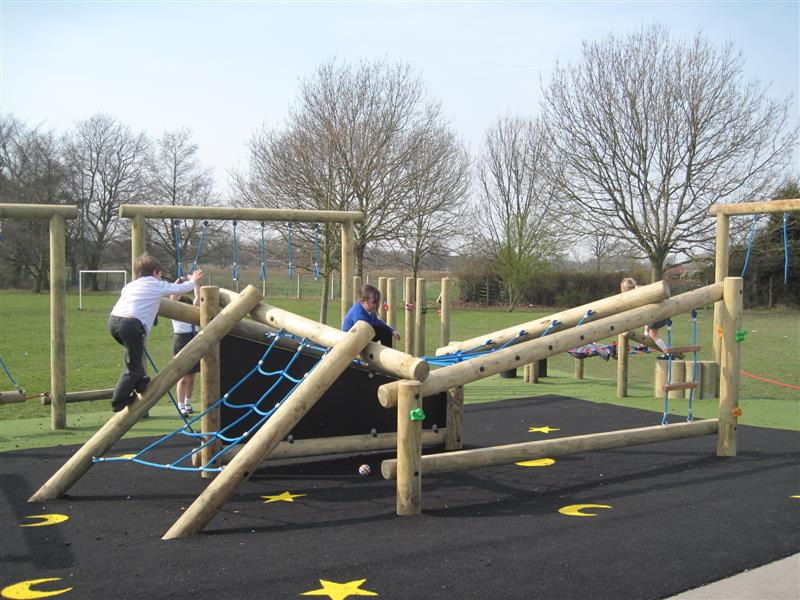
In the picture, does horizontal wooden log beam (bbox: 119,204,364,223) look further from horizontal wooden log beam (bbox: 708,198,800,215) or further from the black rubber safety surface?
horizontal wooden log beam (bbox: 708,198,800,215)

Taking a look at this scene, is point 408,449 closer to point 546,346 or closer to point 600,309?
point 546,346

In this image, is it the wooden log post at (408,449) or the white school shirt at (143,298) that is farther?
the white school shirt at (143,298)

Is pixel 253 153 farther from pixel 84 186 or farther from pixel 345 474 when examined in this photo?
pixel 84 186

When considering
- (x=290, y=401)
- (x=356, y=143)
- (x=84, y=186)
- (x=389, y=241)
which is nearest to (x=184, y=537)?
→ (x=290, y=401)

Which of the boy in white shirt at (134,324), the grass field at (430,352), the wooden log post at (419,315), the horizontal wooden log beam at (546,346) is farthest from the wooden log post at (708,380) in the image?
the boy in white shirt at (134,324)

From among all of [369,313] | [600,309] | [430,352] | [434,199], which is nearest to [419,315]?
[369,313]

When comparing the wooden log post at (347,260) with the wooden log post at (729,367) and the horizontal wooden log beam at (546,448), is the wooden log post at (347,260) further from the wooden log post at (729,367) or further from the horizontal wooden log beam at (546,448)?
the wooden log post at (729,367)

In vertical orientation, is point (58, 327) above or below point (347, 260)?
below

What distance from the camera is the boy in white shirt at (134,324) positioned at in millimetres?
5434

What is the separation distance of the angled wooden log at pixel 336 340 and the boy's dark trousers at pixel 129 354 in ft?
3.29

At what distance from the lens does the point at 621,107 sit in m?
28.5

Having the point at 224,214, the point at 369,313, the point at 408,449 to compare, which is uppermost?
the point at 224,214

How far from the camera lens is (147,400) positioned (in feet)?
18.2

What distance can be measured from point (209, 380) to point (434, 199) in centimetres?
2582
